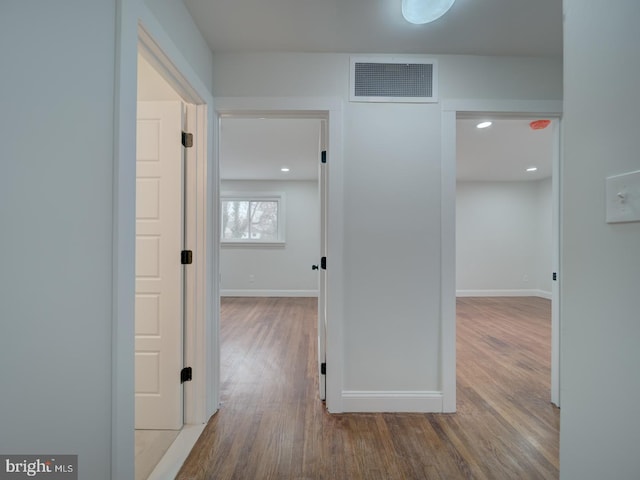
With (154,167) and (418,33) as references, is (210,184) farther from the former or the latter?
(418,33)

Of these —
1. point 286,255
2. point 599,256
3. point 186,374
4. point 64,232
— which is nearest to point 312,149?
point 286,255

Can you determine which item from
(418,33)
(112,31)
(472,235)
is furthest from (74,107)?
(472,235)

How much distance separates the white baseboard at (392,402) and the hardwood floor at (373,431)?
0.04 metres

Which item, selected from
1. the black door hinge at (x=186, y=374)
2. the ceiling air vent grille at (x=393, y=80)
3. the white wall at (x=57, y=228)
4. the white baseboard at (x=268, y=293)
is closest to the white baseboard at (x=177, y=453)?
the black door hinge at (x=186, y=374)

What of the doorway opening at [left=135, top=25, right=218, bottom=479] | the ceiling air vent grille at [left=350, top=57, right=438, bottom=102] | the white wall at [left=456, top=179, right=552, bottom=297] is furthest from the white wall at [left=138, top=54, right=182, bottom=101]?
the white wall at [left=456, top=179, right=552, bottom=297]

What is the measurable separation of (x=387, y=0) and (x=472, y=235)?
5.80 meters

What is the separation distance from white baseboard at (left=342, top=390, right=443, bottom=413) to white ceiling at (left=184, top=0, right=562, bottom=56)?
2.34m

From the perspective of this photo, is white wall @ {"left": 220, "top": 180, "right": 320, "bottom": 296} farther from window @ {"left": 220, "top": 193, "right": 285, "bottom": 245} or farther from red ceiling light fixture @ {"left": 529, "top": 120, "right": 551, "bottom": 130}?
red ceiling light fixture @ {"left": 529, "top": 120, "right": 551, "bottom": 130}

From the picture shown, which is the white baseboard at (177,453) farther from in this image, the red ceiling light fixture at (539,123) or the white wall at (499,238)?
the white wall at (499,238)

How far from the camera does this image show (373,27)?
172 centimetres

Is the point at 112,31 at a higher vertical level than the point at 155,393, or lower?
higher

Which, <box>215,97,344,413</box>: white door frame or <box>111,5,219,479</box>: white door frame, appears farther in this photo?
<box>215,97,344,413</box>: white door frame

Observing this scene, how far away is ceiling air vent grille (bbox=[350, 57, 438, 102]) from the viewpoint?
6.46 ft

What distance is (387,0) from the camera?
60.0 inches
